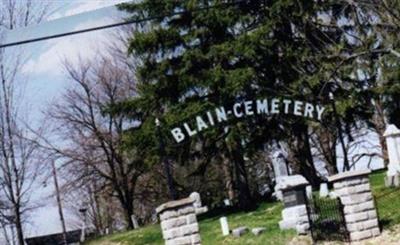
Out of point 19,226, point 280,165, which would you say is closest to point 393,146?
point 280,165

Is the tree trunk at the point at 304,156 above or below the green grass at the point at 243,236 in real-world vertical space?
above

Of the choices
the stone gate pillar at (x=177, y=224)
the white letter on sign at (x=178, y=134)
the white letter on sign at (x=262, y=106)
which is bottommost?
the stone gate pillar at (x=177, y=224)

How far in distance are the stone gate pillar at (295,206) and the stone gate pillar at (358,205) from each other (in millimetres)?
658

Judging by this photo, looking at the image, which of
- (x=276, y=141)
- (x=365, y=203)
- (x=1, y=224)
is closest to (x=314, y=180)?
(x=276, y=141)

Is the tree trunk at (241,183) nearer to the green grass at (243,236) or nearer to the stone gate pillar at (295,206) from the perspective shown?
the green grass at (243,236)

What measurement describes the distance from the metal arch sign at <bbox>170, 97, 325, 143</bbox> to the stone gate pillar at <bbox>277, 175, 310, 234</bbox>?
3253mm

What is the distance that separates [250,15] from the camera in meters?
15.1

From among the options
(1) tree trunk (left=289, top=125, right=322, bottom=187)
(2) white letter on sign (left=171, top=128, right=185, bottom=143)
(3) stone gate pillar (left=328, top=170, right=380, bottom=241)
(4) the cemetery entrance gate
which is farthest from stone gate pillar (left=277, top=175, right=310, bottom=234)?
(1) tree trunk (left=289, top=125, right=322, bottom=187)

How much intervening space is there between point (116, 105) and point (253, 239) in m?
5.72

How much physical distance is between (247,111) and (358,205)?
4406mm

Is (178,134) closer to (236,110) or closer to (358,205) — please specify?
(236,110)

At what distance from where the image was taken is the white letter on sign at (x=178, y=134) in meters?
13.9

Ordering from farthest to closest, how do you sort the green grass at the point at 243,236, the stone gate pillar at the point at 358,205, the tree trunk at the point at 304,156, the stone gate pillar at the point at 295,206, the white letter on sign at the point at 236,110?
the tree trunk at the point at 304,156 < the white letter on sign at the point at 236,110 < the green grass at the point at 243,236 < the stone gate pillar at the point at 295,206 < the stone gate pillar at the point at 358,205

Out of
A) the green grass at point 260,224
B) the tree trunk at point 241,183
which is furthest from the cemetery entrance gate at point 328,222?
the tree trunk at point 241,183
